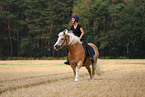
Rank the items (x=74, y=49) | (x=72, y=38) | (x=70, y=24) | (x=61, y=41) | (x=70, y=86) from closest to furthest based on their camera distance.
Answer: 1. (x=70, y=86)
2. (x=61, y=41)
3. (x=72, y=38)
4. (x=74, y=49)
5. (x=70, y=24)

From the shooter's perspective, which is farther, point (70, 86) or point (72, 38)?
point (72, 38)

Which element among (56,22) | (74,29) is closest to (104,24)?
(56,22)

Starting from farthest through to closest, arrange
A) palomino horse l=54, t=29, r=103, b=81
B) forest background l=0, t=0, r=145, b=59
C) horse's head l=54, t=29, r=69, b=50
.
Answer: forest background l=0, t=0, r=145, b=59 → palomino horse l=54, t=29, r=103, b=81 → horse's head l=54, t=29, r=69, b=50

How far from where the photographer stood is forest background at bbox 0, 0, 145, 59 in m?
61.9

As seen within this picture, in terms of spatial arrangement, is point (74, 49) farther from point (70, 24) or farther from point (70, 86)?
point (70, 24)

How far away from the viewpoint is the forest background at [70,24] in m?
61.9

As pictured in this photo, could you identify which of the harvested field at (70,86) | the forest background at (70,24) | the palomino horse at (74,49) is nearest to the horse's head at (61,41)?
the palomino horse at (74,49)

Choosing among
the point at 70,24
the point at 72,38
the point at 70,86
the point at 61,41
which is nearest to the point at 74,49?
the point at 72,38

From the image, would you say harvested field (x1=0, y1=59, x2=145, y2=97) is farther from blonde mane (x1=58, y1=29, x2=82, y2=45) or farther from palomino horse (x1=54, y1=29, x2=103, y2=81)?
blonde mane (x1=58, y1=29, x2=82, y2=45)

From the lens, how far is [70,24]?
210ft

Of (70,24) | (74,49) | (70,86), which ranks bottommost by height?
(70,24)

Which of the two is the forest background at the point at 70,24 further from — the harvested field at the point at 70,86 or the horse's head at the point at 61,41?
the horse's head at the point at 61,41

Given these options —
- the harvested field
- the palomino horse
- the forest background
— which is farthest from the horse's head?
the forest background

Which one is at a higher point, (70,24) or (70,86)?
(70,86)
